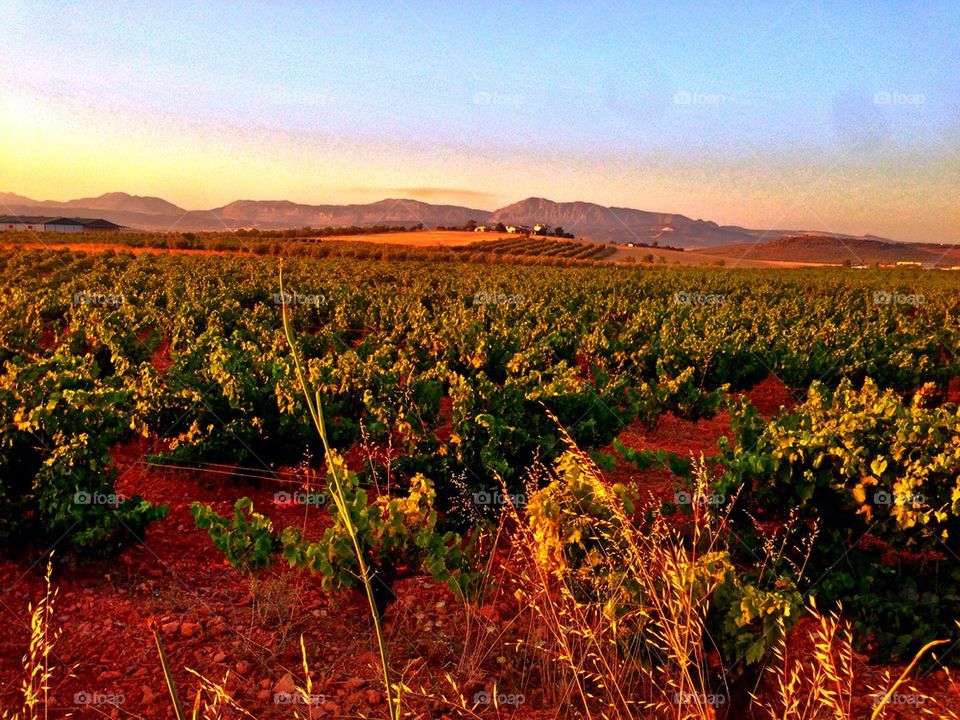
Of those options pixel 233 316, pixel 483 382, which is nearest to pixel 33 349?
pixel 233 316

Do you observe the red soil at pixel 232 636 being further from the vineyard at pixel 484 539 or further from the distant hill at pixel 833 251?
the distant hill at pixel 833 251

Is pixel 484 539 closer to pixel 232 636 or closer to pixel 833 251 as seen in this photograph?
pixel 232 636

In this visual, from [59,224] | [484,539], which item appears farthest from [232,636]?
[59,224]

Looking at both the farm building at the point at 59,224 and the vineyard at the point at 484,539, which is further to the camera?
the farm building at the point at 59,224

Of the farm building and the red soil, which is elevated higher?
the farm building

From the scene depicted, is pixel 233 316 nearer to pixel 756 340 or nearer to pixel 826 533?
pixel 756 340

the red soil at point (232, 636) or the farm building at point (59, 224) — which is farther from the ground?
the farm building at point (59, 224)

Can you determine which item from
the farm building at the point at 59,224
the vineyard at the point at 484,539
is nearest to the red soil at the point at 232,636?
the vineyard at the point at 484,539

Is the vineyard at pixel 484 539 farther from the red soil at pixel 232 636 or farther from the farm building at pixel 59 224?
the farm building at pixel 59 224

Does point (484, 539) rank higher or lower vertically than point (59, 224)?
lower

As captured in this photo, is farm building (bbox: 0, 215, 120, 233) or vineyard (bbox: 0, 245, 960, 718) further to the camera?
farm building (bbox: 0, 215, 120, 233)

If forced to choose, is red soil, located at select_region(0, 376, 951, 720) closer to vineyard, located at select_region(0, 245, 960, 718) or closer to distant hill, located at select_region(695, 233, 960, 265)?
vineyard, located at select_region(0, 245, 960, 718)

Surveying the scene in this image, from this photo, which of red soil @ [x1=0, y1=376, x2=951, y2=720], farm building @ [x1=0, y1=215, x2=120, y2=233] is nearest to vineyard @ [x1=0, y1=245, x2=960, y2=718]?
red soil @ [x1=0, y1=376, x2=951, y2=720]

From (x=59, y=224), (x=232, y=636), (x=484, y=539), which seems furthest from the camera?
(x=59, y=224)
